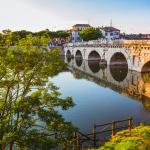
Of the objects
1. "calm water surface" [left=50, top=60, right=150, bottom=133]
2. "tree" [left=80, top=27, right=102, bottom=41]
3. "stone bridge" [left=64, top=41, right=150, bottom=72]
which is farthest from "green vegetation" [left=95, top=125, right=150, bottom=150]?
"tree" [left=80, top=27, right=102, bottom=41]

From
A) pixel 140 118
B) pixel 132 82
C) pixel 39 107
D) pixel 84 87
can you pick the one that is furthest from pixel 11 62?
pixel 132 82

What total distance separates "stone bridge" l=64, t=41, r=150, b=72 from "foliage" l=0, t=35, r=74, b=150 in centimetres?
4837

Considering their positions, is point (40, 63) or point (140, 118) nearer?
point (40, 63)

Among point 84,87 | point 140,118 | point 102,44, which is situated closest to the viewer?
point 140,118

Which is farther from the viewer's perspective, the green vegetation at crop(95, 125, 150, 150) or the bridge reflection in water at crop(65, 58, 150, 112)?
the bridge reflection in water at crop(65, 58, 150, 112)

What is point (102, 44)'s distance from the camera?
93188 mm

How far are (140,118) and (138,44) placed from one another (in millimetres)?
36298

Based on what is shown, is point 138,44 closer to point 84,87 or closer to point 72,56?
point 84,87

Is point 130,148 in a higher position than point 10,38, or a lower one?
lower

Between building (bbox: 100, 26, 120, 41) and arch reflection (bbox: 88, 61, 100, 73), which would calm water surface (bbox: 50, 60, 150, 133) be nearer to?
arch reflection (bbox: 88, 61, 100, 73)

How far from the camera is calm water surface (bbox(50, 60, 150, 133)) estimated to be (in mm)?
37938

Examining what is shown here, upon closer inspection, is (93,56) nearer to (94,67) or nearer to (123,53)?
(94,67)

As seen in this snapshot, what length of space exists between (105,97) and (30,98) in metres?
30.9

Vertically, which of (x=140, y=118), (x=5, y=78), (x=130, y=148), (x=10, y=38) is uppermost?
(x=10, y=38)
